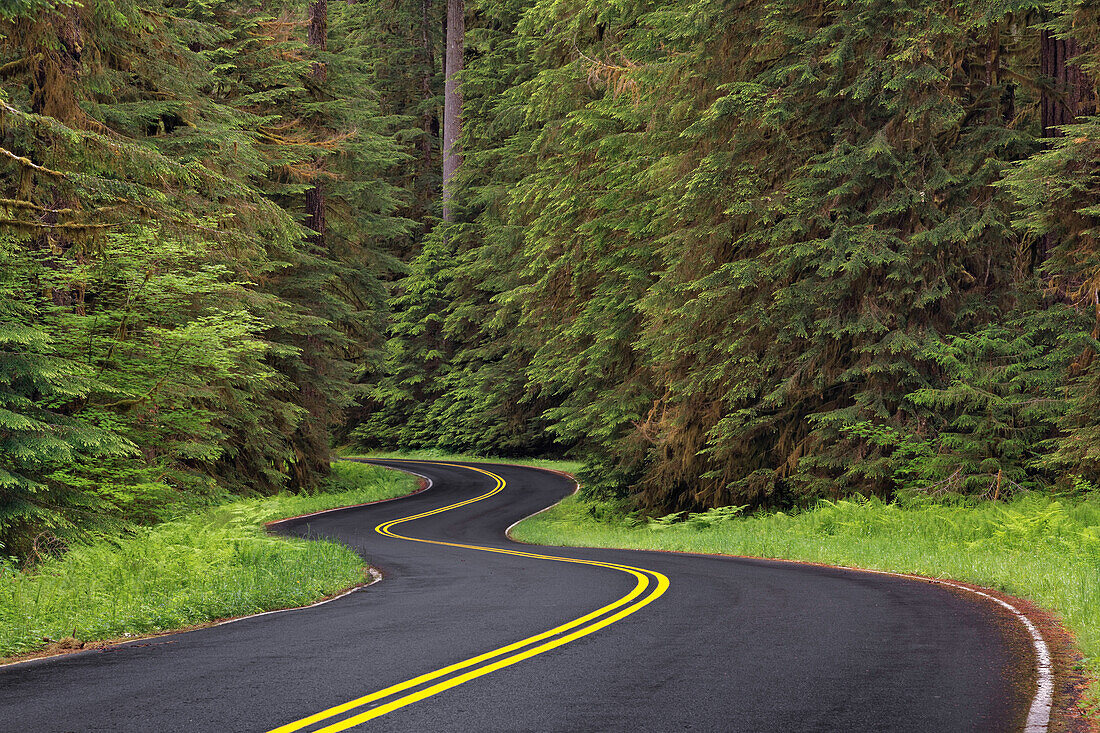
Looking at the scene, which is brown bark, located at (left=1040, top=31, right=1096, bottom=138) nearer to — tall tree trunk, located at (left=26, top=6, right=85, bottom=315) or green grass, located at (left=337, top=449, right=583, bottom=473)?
tall tree trunk, located at (left=26, top=6, right=85, bottom=315)

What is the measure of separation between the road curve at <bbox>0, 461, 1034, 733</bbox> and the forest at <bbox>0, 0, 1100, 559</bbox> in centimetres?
570

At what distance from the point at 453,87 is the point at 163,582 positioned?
4412 cm

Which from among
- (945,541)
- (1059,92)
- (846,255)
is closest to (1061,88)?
(1059,92)

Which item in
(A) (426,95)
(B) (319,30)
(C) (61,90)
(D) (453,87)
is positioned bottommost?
(C) (61,90)

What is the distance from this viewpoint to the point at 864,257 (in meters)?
19.0

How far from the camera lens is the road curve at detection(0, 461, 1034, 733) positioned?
5656 mm

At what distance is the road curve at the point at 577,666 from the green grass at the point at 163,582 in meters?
0.78

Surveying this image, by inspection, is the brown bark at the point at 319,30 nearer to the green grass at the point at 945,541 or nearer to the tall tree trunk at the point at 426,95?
the green grass at the point at 945,541

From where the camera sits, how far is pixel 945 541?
51.4 ft

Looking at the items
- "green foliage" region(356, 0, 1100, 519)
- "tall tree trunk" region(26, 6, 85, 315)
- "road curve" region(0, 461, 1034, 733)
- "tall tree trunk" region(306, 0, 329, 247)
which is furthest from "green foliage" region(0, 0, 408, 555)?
"green foliage" region(356, 0, 1100, 519)

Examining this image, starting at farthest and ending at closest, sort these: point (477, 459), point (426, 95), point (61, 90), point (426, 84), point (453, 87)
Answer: point (426, 95) → point (426, 84) → point (477, 459) → point (453, 87) → point (61, 90)

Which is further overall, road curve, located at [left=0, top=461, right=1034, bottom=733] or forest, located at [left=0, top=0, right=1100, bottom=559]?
forest, located at [left=0, top=0, right=1100, bottom=559]

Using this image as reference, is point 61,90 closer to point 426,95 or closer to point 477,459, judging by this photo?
point 477,459

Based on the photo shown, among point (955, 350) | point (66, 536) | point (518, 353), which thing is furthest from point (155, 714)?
point (518, 353)
